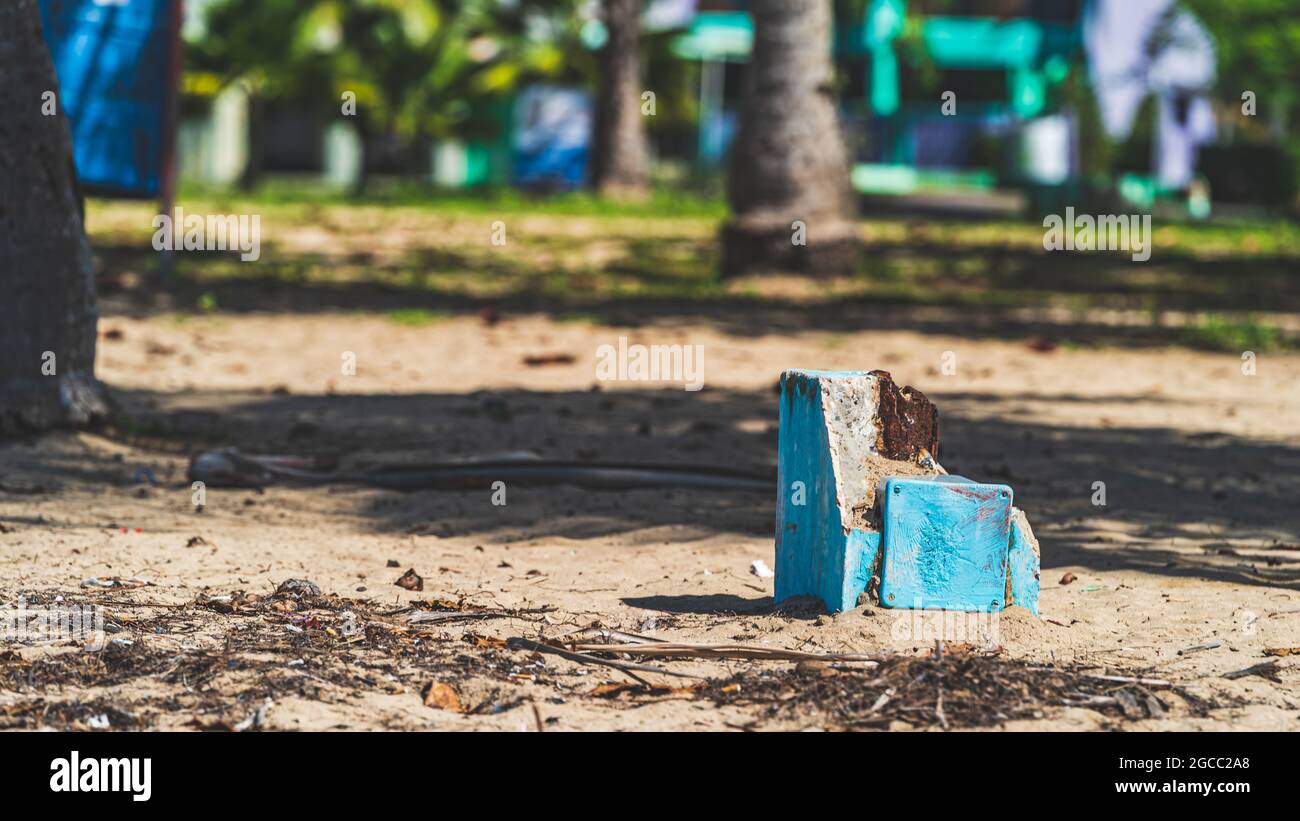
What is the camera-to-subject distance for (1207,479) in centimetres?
686

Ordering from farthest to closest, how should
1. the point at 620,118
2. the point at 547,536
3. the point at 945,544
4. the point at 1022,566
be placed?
the point at 620,118 → the point at 547,536 → the point at 1022,566 → the point at 945,544

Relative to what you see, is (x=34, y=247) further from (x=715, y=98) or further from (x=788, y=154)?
(x=715, y=98)

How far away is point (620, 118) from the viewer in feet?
80.9

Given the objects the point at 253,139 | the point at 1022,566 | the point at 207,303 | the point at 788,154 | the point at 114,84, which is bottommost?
the point at 1022,566

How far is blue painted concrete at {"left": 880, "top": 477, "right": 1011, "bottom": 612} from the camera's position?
430cm

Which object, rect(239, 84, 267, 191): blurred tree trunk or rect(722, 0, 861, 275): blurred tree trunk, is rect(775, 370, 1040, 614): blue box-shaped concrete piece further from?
rect(239, 84, 267, 191): blurred tree trunk

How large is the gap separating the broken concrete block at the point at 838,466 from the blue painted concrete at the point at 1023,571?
0.32 metres

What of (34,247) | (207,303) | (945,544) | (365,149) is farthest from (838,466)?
(365,149)

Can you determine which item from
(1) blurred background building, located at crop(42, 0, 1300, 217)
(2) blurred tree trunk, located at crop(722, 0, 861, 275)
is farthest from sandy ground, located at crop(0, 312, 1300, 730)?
(1) blurred background building, located at crop(42, 0, 1300, 217)

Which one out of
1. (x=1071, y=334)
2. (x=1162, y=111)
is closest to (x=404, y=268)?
(x=1071, y=334)

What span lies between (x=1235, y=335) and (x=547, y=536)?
719 cm

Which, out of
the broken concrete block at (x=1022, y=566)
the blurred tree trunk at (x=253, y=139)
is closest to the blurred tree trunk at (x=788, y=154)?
the broken concrete block at (x=1022, y=566)

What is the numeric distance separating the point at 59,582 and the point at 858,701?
2361mm
